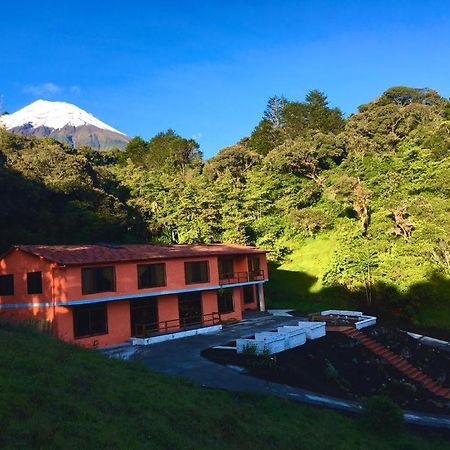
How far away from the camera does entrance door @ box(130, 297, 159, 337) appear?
27266 millimetres

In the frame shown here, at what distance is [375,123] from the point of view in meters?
56.6

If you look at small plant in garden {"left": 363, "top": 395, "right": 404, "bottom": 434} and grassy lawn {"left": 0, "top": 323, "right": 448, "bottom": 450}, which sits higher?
grassy lawn {"left": 0, "top": 323, "right": 448, "bottom": 450}

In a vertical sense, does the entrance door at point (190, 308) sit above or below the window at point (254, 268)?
below

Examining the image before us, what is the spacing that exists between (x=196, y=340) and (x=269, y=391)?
33.2 feet

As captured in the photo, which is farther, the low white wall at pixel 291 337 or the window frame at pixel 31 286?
the window frame at pixel 31 286

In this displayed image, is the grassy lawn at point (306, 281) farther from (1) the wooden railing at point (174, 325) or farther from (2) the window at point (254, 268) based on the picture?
(1) the wooden railing at point (174, 325)

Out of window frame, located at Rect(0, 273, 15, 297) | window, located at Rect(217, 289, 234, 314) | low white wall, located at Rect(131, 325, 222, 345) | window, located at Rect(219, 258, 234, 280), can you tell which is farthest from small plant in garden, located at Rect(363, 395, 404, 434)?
window frame, located at Rect(0, 273, 15, 297)

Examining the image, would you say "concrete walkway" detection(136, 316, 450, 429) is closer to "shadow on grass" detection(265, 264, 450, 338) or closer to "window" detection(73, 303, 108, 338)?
"window" detection(73, 303, 108, 338)

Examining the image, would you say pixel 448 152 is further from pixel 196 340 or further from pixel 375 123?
pixel 196 340

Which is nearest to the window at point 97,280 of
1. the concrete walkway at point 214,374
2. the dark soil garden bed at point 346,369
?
the concrete walkway at point 214,374

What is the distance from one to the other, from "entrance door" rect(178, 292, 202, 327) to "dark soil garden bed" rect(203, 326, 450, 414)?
27.3 ft

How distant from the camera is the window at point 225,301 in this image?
33.3 m

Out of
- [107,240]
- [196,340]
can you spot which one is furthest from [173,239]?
[196,340]

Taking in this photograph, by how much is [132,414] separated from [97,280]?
1587 centimetres
